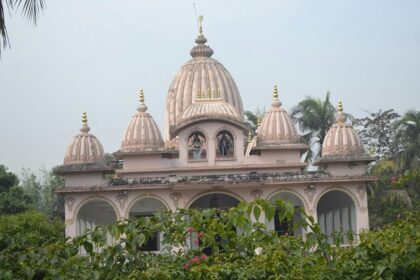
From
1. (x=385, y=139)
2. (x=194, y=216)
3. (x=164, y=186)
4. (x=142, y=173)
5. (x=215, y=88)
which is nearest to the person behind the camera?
(x=194, y=216)

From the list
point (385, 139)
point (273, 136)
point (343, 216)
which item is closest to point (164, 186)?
point (273, 136)

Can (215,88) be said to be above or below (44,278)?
above

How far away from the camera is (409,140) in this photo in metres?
34.2

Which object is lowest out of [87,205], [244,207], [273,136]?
[244,207]

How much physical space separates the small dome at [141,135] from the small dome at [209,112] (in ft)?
2.94

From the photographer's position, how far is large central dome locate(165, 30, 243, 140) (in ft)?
105

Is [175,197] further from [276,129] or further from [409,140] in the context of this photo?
[409,140]

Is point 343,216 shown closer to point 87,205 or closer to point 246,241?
point 87,205

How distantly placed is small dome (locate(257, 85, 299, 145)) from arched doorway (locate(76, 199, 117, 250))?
197 inches

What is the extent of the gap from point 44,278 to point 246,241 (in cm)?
163

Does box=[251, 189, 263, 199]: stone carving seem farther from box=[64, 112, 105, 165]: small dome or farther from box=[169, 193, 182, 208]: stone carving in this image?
box=[64, 112, 105, 165]: small dome

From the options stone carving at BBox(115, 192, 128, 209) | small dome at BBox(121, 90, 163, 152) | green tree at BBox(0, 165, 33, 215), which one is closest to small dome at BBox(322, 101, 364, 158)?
small dome at BBox(121, 90, 163, 152)

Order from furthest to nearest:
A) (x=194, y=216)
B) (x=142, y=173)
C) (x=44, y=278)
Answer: (x=142, y=173), (x=194, y=216), (x=44, y=278)

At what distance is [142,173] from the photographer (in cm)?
2762
